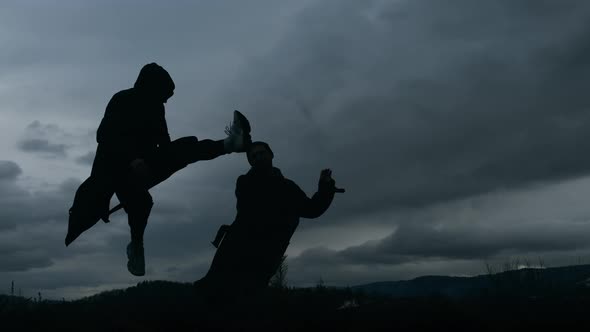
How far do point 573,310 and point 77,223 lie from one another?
703 cm

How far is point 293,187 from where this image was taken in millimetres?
9852

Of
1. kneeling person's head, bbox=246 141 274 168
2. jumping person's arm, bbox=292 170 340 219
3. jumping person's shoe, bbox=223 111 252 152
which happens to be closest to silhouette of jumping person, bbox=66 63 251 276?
jumping person's shoe, bbox=223 111 252 152

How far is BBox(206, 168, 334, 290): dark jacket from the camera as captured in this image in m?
9.28

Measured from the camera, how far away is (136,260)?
9.09 meters

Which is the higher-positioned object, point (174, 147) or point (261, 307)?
point (174, 147)

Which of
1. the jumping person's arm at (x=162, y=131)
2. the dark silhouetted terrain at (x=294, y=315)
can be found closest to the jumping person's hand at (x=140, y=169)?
the jumping person's arm at (x=162, y=131)

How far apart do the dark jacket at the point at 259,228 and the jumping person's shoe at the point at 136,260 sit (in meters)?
0.98

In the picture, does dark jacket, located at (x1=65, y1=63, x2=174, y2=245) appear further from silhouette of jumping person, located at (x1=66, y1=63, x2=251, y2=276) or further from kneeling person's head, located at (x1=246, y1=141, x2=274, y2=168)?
kneeling person's head, located at (x1=246, y1=141, x2=274, y2=168)

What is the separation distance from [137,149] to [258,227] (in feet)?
6.95

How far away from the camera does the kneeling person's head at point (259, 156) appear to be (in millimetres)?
9562

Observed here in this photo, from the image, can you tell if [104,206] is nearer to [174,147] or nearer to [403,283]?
[174,147]

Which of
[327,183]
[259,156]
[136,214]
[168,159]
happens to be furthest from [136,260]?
[327,183]

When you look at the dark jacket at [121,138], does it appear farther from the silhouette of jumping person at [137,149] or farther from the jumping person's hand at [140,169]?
the jumping person's hand at [140,169]

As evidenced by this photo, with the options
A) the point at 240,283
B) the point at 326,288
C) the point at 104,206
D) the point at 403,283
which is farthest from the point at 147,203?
the point at 403,283
